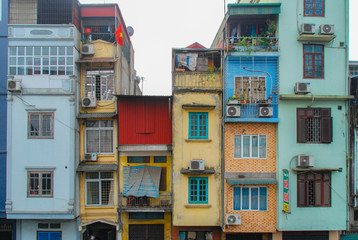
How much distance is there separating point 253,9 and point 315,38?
340cm

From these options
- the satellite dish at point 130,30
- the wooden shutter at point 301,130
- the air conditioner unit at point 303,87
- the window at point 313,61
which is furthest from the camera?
the satellite dish at point 130,30

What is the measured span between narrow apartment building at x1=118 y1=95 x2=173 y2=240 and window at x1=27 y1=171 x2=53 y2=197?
12.0ft

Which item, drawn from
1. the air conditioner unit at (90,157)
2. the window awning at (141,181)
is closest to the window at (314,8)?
the window awning at (141,181)

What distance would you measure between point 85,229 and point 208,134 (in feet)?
28.7

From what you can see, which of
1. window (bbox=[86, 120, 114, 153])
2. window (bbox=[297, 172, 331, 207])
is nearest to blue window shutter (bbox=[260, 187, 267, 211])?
window (bbox=[297, 172, 331, 207])

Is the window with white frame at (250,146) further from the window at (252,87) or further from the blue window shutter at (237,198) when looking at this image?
the window at (252,87)

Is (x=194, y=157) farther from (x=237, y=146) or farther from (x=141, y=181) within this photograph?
(x=141, y=181)

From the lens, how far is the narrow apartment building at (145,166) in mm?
12695

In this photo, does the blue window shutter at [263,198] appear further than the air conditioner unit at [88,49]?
No

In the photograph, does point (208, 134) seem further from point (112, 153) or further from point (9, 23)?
point (9, 23)

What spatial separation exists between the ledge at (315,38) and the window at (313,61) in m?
0.31

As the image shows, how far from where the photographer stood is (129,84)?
1711 cm

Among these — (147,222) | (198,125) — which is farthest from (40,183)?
(198,125)

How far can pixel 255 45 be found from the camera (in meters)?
12.5
